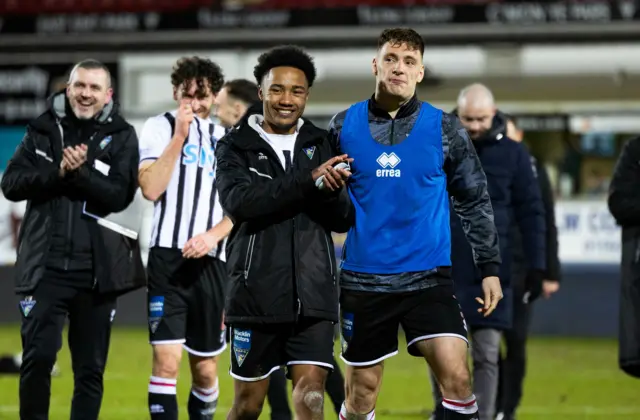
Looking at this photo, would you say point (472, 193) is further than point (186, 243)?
No

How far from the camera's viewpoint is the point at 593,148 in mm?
15906

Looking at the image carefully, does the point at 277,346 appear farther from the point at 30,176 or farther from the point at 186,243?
the point at 30,176

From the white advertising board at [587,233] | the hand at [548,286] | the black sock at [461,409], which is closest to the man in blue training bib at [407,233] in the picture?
the black sock at [461,409]

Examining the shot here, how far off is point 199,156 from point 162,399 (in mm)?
1309

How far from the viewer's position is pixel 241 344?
559 cm

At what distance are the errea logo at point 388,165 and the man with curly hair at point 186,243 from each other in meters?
1.37

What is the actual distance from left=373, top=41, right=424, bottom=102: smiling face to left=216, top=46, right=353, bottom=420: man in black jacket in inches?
13.2

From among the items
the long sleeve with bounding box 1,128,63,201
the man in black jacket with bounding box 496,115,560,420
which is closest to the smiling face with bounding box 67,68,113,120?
the long sleeve with bounding box 1,128,63,201

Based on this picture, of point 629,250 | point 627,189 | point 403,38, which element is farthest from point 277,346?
point 627,189

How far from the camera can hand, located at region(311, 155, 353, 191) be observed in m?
5.23

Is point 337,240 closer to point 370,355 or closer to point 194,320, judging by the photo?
point 194,320

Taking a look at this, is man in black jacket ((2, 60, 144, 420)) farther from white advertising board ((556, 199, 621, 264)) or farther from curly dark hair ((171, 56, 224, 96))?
white advertising board ((556, 199, 621, 264))

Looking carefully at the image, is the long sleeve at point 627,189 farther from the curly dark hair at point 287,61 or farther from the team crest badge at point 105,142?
the team crest badge at point 105,142

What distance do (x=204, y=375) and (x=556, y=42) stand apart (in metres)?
9.92
